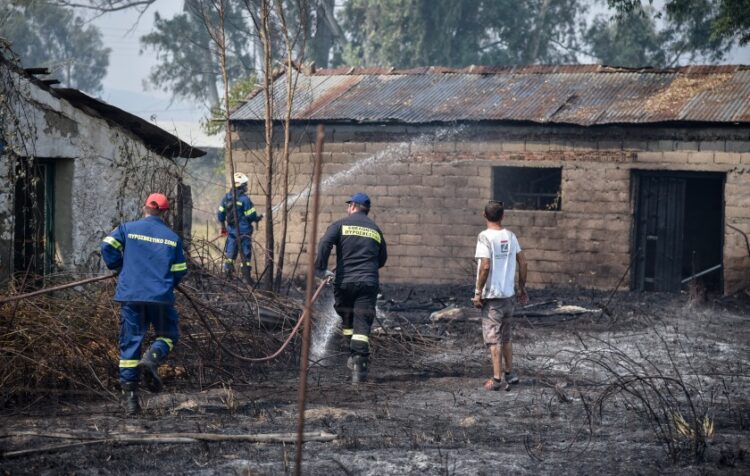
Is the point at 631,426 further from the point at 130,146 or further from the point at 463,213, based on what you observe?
the point at 463,213

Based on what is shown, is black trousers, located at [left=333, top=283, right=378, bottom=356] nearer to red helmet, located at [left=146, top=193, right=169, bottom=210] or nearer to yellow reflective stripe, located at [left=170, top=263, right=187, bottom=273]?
yellow reflective stripe, located at [left=170, top=263, right=187, bottom=273]

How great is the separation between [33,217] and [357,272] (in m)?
3.70

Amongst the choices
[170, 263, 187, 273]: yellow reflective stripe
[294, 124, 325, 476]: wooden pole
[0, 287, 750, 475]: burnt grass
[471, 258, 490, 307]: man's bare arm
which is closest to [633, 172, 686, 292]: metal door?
[0, 287, 750, 475]: burnt grass

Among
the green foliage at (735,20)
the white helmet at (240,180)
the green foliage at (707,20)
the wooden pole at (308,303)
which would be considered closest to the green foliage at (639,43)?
the green foliage at (707,20)

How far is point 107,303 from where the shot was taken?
8789 mm

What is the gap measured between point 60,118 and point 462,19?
24967 mm

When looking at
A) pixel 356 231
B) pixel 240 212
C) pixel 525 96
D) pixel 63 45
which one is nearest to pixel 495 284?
pixel 356 231

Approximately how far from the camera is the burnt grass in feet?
20.0

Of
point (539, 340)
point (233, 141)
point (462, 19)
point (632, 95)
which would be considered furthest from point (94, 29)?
point (539, 340)

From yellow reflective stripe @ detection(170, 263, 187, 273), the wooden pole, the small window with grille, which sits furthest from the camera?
the small window with grille

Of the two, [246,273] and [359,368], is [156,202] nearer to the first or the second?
[359,368]

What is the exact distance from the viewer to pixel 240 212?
1400cm

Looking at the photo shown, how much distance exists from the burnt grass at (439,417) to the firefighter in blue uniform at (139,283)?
0.36 metres

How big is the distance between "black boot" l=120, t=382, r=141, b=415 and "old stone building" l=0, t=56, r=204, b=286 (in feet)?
9.20
